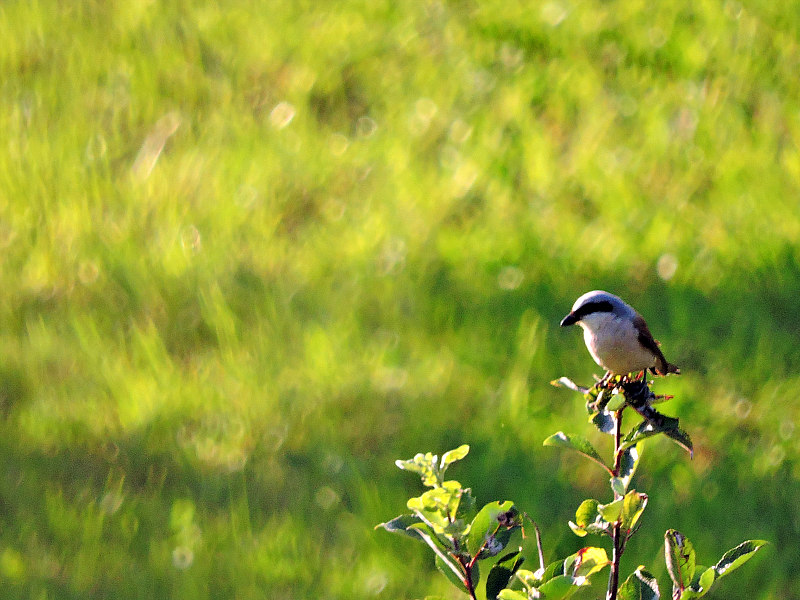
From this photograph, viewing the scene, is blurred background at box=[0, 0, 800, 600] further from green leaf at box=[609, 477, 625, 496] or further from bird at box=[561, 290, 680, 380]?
green leaf at box=[609, 477, 625, 496]

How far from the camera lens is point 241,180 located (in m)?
5.04

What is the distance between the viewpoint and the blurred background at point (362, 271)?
11.7 ft

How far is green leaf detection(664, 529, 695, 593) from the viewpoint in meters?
1.85

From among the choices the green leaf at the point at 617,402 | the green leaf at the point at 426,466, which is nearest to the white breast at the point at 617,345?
the green leaf at the point at 617,402

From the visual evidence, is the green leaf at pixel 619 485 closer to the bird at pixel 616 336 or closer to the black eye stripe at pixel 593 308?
the bird at pixel 616 336

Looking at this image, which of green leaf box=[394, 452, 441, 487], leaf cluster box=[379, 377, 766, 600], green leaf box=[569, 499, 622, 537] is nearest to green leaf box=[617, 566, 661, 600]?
leaf cluster box=[379, 377, 766, 600]

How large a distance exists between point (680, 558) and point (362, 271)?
110 inches

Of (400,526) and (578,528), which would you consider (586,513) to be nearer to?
(578,528)

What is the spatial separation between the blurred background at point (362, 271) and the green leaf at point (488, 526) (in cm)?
145

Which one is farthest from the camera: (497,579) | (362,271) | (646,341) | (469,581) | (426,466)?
(362,271)

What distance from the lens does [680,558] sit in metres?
1.87

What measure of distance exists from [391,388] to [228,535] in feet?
Result: 2.89

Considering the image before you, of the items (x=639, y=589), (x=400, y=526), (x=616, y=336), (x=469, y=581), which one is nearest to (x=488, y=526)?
(x=469, y=581)

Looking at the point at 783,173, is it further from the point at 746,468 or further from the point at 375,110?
the point at 375,110
